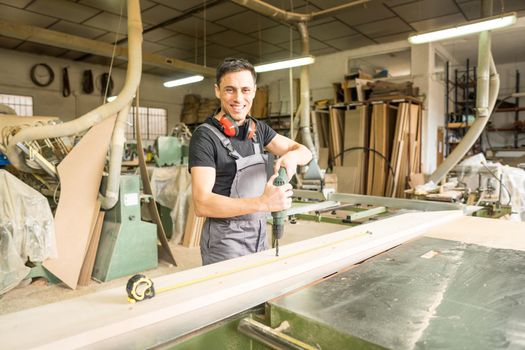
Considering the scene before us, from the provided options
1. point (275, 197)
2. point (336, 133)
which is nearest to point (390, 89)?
point (336, 133)

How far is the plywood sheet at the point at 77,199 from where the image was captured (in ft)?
9.52

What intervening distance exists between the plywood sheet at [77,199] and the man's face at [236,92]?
76.4 inches

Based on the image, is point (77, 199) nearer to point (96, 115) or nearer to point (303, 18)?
point (96, 115)

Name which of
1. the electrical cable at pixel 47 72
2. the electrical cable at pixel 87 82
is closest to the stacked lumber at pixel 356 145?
the electrical cable at pixel 87 82

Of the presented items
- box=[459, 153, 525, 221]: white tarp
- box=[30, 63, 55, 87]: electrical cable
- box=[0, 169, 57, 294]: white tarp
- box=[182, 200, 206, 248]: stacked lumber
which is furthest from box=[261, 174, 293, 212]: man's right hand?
box=[30, 63, 55, 87]: electrical cable

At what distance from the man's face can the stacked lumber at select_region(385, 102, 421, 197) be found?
4.98m

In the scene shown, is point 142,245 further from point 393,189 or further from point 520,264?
point 393,189

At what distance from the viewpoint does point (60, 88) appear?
848 cm

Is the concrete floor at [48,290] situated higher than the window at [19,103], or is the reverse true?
the window at [19,103]

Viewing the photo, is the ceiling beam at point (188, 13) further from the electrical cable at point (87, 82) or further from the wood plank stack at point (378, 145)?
the electrical cable at point (87, 82)

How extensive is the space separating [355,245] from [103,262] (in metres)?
2.60

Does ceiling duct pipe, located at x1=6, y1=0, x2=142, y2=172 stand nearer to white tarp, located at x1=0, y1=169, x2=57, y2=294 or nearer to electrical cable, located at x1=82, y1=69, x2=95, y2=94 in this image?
white tarp, located at x1=0, y1=169, x2=57, y2=294

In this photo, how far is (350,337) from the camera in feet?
2.11

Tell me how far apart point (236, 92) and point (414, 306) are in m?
0.98
